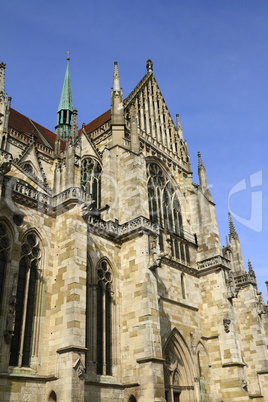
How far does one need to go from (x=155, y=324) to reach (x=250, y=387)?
11.8 metres

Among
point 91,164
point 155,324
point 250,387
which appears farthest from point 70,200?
point 250,387

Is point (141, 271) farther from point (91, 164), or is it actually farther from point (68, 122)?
point (68, 122)

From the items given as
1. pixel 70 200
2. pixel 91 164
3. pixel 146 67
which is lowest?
pixel 70 200

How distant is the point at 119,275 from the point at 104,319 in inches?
86.4

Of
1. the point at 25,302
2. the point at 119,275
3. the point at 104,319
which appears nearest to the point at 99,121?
the point at 119,275

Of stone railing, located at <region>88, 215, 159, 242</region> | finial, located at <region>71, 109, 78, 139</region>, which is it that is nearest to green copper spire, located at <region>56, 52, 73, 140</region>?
finial, located at <region>71, 109, 78, 139</region>

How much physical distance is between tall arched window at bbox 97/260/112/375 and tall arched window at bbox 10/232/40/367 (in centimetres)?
318

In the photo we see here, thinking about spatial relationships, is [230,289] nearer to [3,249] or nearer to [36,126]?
[3,249]

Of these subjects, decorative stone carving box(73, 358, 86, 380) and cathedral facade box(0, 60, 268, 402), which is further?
cathedral facade box(0, 60, 268, 402)

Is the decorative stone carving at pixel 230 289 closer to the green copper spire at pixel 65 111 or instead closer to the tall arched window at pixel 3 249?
the tall arched window at pixel 3 249

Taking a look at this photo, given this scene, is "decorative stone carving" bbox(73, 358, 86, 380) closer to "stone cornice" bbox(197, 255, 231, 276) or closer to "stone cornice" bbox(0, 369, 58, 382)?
"stone cornice" bbox(0, 369, 58, 382)

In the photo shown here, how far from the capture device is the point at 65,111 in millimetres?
38094

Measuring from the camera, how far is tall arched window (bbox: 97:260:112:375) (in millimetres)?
15555

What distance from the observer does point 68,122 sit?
3684cm
